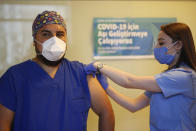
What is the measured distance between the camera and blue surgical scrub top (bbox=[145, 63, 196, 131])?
1150mm

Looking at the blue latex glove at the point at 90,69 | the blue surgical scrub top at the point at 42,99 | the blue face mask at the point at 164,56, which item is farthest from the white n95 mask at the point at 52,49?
the blue face mask at the point at 164,56

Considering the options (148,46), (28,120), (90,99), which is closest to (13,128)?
(28,120)

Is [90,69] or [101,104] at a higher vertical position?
[90,69]

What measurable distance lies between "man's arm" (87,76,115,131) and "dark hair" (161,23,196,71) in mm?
612

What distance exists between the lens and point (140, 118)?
1.79 m

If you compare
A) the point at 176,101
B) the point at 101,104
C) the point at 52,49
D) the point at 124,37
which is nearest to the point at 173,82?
the point at 176,101

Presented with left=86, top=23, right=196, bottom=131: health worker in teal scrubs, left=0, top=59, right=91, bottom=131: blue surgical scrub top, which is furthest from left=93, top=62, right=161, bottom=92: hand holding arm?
left=0, top=59, right=91, bottom=131: blue surgical scrub top

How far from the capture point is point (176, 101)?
118 cm

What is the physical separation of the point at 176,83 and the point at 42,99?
87cm

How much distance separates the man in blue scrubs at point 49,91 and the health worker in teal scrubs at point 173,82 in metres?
0.17

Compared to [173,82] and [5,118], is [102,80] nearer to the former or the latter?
[173,82]

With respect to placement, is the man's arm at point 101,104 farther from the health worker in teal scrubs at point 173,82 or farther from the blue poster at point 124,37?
the blue poster at point 124,37

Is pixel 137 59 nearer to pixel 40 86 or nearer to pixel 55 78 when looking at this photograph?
pixel 55 78

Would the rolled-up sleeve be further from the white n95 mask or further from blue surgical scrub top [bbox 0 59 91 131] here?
the white n95 mask
